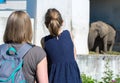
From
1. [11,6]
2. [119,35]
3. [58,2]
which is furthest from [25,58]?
[119,35]

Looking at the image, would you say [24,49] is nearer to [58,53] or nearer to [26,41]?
[26,41]

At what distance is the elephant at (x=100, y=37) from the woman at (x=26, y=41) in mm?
9538

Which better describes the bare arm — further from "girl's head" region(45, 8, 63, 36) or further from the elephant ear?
the elephant ear

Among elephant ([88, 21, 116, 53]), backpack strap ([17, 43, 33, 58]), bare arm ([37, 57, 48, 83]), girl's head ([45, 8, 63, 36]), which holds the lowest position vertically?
elephant ([88, 21, 116, 53])

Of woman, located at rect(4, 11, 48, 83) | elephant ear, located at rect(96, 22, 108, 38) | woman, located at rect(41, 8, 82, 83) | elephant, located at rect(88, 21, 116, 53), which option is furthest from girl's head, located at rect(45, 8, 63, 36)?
elephant ear, located at rect(96, 22, 108, 38)

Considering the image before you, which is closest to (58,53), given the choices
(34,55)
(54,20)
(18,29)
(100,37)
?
(54,20)

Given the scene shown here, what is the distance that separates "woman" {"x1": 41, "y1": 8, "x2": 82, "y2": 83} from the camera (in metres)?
4.11

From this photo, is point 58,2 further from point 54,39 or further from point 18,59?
point 18,59

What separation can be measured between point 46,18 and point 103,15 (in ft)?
41.8

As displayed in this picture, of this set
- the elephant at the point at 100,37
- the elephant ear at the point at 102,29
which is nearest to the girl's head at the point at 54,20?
the elephant at the point at 100,37

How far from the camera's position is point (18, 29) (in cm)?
339

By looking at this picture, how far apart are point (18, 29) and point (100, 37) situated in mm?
10297

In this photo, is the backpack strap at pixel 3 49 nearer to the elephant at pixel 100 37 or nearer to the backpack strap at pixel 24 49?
the backpack strap at pixel 24 49

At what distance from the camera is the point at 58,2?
1088 centimetres
